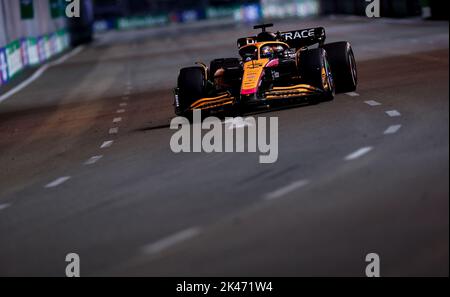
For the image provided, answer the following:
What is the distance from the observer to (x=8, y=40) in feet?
151

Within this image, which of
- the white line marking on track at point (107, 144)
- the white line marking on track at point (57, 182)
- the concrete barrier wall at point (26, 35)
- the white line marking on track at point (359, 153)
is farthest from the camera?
the concrete barrier wall at point (26, 35)

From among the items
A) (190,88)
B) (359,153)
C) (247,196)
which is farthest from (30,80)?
(247,196)

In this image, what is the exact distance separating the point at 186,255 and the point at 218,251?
9.5 inches

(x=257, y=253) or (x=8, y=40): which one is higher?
(x=257, y=253)

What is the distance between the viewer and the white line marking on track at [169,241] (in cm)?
880

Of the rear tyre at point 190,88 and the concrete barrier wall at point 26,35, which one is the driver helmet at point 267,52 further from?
the concrete barrier wall at point 26,35

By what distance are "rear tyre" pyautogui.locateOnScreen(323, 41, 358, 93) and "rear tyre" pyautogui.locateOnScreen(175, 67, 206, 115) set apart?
2.21 metres

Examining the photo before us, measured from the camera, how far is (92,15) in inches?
4117

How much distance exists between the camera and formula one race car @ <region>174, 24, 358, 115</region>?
17.9 meters

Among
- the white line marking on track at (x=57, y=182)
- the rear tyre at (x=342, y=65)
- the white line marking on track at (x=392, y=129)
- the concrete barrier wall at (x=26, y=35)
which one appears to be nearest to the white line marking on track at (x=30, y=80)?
the concrete barrier wall at (x=26, y=35)

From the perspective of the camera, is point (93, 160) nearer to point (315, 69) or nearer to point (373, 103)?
point (315, 69)

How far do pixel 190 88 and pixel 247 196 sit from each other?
8.08 m
